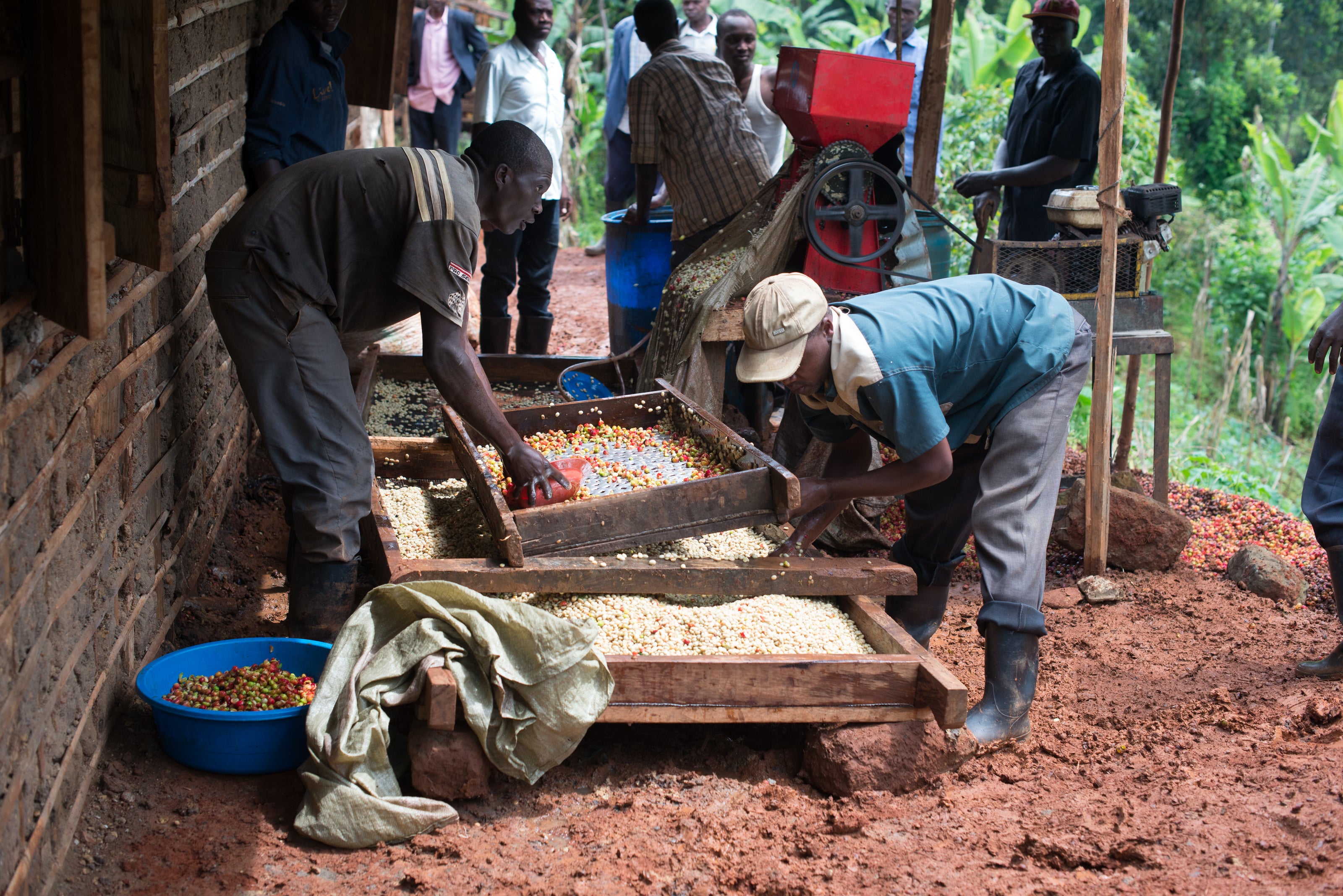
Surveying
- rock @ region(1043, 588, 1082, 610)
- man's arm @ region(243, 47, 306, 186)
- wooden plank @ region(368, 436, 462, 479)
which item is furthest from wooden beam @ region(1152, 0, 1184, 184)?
man's arm @ region(243, 47, 306, 186)

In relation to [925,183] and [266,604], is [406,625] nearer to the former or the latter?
[266,604]

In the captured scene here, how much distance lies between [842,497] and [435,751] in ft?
4.47

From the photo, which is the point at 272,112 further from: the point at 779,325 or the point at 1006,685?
the point at 1006,685

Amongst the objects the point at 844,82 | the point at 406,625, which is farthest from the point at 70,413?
the point at 844,82

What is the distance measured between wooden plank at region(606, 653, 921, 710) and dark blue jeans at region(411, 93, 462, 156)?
25.5ft

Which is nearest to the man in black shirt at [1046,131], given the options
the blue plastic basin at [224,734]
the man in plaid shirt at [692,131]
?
the man in plaid shirt at [692,131]

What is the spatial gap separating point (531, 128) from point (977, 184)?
2580 millimetres

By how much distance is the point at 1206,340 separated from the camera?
A: 13.8 metres

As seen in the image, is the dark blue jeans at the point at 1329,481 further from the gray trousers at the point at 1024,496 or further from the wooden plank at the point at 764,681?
the wooden plank at the point at 764,681

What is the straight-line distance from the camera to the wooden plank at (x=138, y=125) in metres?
2.42

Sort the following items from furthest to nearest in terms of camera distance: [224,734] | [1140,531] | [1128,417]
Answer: [1128,417] < [1140,531] < [224,734]

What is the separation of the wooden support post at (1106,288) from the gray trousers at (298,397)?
2.84 metres

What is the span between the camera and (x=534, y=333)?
6.95 meters

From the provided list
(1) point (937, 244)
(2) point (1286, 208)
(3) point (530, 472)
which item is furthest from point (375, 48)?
(2) point (1286, 208)
